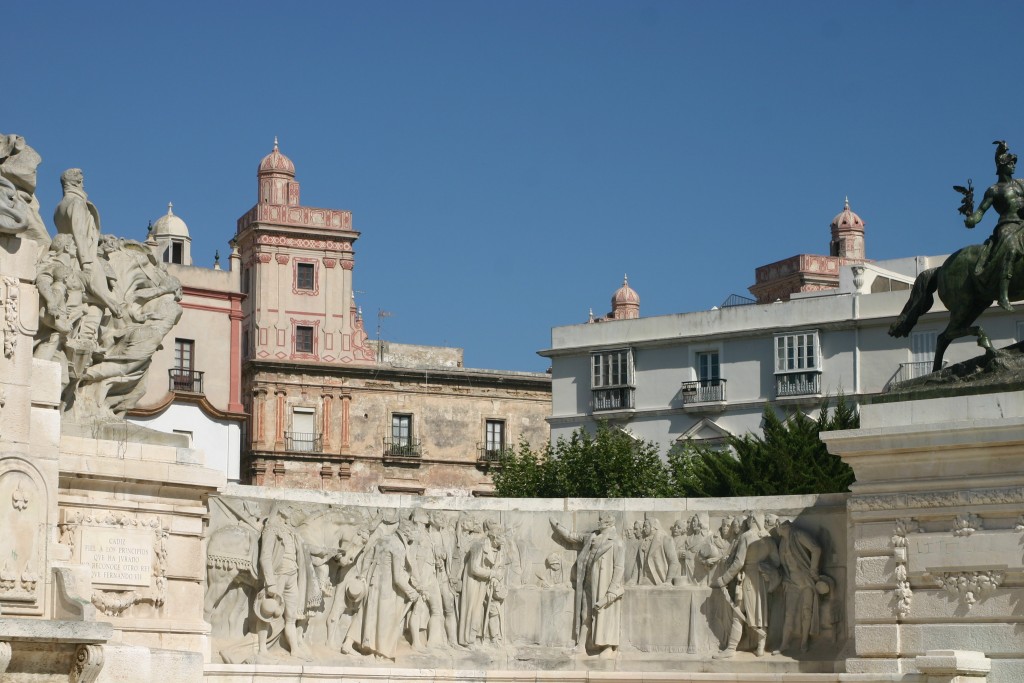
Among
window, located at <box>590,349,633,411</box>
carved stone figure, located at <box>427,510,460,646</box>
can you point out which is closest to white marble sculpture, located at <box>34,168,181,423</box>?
carved stone figure, located at <box>427,510,460,646</box>

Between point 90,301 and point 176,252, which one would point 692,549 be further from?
A: point 176,252

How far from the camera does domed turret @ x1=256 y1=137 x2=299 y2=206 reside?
209 feet

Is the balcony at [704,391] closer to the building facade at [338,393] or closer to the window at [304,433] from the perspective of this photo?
the building facade at [338,393]

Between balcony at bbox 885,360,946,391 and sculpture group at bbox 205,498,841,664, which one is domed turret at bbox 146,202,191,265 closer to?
balcony at bbox 885,360,946,391

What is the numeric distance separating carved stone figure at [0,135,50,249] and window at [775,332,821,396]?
1187 inches

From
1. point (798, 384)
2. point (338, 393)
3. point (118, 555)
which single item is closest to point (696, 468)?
point (798, 384)

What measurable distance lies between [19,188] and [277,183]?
4645cm

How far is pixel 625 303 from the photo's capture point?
212 feet

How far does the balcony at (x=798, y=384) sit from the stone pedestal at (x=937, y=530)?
25263 millimetres

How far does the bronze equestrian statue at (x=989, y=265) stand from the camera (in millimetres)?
20609

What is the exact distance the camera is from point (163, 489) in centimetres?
1930

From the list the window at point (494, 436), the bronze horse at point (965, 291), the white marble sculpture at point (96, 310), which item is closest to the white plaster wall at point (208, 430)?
the window at point (494, 436)

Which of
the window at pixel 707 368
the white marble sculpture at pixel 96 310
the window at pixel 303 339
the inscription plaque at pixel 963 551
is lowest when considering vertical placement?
the inscription plaque at pixel 963 551

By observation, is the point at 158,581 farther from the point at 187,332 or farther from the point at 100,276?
the point at 187,332
